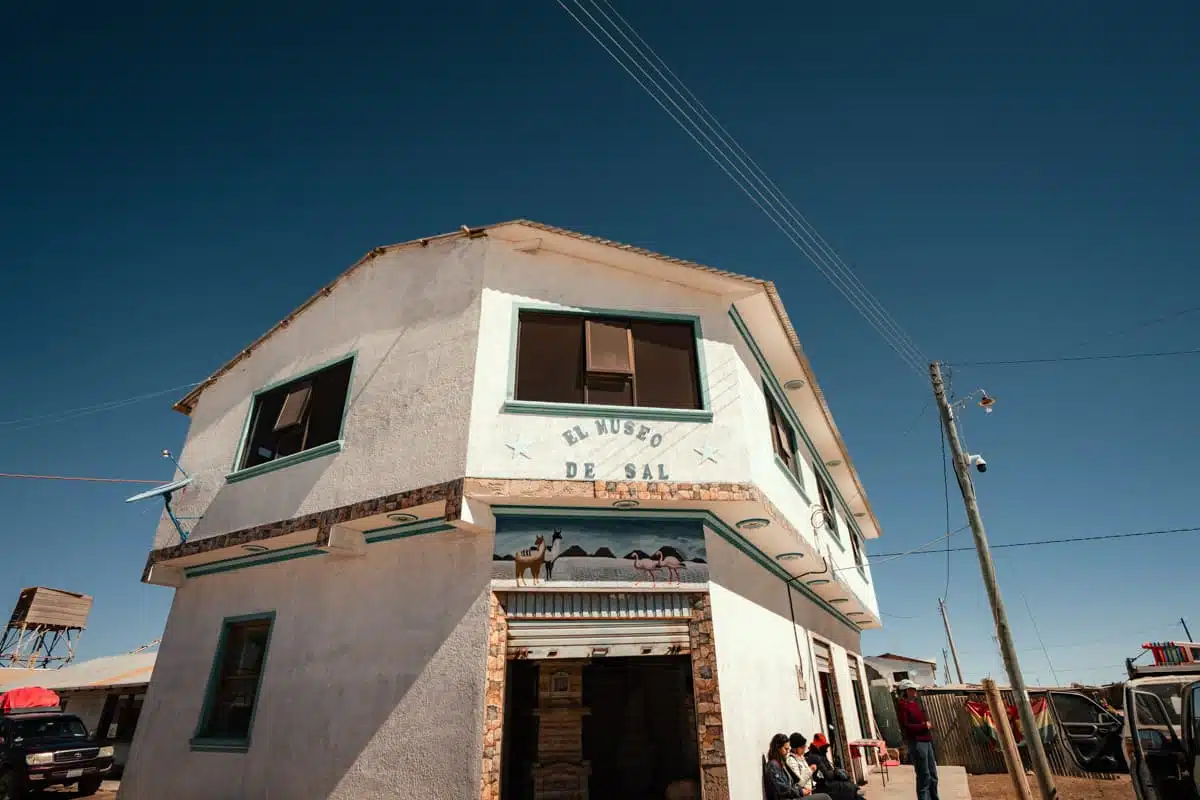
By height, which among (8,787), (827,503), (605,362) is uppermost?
(827,503)

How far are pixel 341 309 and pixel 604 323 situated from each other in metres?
4.97

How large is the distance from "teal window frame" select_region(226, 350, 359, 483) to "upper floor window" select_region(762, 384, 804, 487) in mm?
7008

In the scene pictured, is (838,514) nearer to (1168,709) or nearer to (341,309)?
(1168,709)

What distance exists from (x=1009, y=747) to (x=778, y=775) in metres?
6.27

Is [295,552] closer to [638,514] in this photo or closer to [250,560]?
[250,560]

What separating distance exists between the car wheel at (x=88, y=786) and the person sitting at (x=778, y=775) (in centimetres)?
1686

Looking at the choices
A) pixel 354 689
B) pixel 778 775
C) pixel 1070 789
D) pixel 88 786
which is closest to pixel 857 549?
pixel 1070 789

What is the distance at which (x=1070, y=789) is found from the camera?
14781mm

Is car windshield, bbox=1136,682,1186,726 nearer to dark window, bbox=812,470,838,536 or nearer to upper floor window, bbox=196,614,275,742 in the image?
dark window, bbox=812,470,838,536

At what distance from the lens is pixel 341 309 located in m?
10.8

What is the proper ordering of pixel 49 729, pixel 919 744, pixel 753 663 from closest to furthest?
pixel 753 663 → pixel 919 744 → pixel 49 729

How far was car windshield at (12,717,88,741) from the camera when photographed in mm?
14320

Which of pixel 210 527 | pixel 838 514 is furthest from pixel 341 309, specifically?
pixel 838 514

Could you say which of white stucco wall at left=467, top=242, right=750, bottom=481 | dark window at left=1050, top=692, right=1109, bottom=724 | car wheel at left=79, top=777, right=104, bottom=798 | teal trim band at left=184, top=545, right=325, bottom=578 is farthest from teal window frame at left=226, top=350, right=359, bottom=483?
dark window at left=1050, top=692, right=1109, bottom=724
